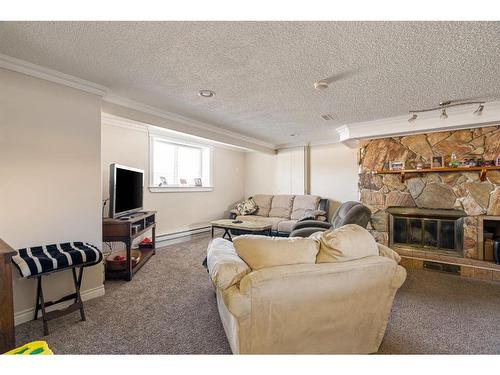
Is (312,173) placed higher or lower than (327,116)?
lower

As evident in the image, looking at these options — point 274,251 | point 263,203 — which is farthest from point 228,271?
point 263,203

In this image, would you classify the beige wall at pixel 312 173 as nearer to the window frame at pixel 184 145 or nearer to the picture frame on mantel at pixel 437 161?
the window frame at pixel 184 145

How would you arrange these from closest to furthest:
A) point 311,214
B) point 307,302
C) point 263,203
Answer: point 307,302 → point 311,214 → point 263,203

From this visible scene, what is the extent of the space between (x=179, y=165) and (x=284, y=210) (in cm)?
254

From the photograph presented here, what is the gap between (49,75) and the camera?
84.8 inches

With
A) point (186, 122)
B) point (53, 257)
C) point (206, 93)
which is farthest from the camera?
point (186, 122)

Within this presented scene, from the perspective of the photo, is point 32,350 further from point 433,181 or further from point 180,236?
point 433,181

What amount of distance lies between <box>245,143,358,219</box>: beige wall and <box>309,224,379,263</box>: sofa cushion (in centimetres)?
389

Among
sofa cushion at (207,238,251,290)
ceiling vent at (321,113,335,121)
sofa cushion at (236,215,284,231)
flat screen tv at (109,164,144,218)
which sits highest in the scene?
ceiling vent at (321,113,335,121)

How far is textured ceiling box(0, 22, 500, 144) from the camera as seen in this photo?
1565 millimetres

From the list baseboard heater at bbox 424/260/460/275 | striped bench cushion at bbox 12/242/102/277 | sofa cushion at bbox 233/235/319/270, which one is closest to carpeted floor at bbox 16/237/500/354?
baseboard heater at bbox 424/260/460/275

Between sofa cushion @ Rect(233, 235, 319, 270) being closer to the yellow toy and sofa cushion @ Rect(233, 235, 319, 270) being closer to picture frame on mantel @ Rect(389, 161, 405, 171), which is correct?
the yellow toy
